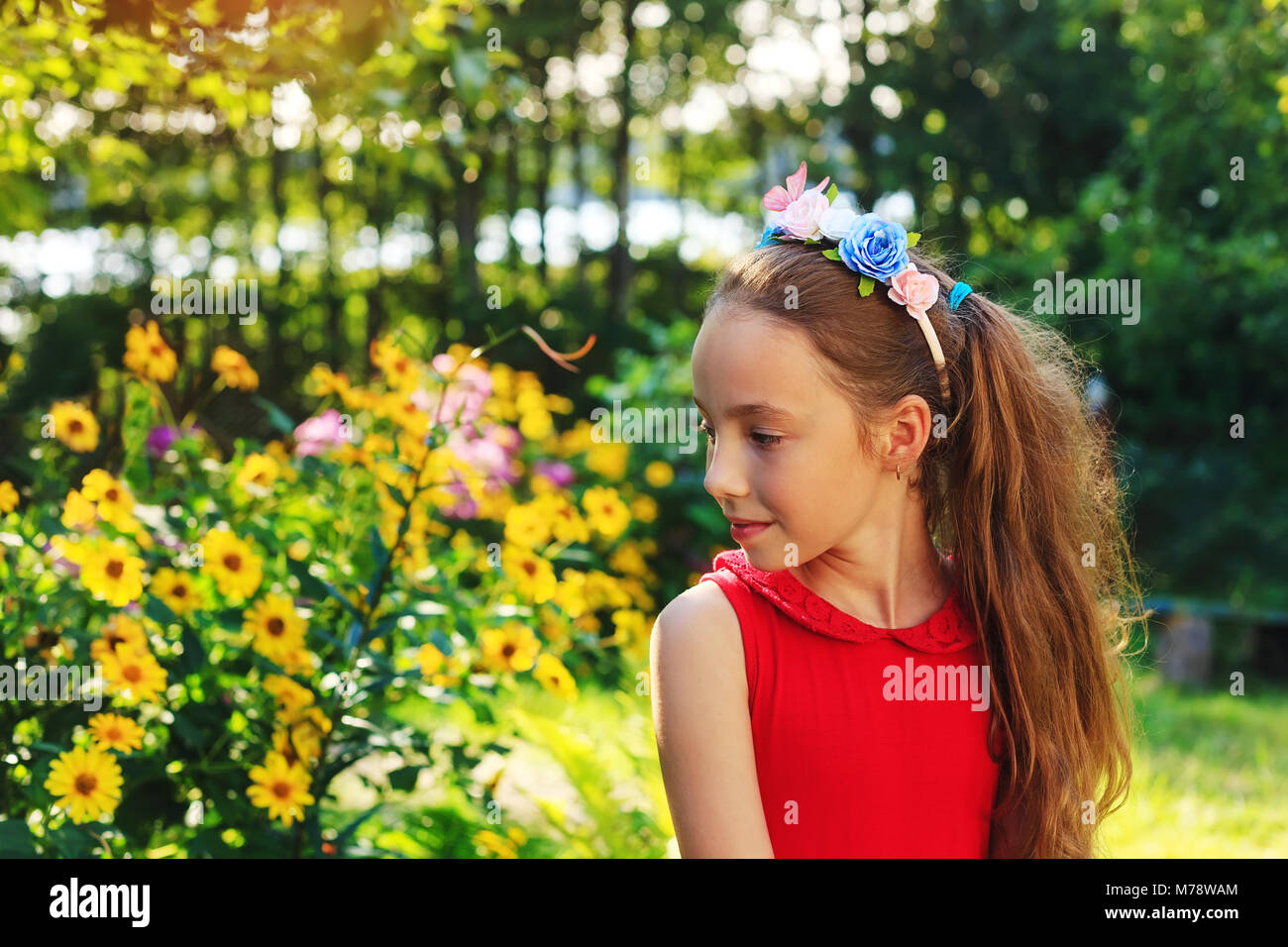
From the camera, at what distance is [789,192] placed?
1.60 meters

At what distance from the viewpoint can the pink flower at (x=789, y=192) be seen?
1.58 metres

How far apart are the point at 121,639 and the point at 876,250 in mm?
1504

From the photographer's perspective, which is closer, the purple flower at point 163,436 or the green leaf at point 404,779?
the green leaf at point 404,779

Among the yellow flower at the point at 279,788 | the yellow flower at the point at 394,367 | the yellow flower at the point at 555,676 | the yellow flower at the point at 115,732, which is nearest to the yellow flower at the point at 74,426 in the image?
the yellow flower at the point at 394,367

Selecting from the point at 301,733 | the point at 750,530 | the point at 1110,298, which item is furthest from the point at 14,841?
the point at 1110,298

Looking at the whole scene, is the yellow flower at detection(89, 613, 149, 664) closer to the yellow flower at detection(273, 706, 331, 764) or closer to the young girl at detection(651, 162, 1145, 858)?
the yellow flower at detection(273, 706, 331, 764)

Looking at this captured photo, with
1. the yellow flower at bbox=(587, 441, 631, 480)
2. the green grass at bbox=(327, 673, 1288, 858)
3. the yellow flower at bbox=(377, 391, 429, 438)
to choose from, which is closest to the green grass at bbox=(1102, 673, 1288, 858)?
the green grass at bbox=(327, 673, 1288, 858)

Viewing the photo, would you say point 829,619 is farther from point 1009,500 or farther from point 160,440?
point 160,440

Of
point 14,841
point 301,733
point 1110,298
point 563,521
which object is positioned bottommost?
point 14,841

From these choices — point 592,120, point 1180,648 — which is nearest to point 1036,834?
point 1180,648

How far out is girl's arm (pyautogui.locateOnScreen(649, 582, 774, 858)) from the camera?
4.33 feet

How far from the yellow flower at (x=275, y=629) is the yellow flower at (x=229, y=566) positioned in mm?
60
